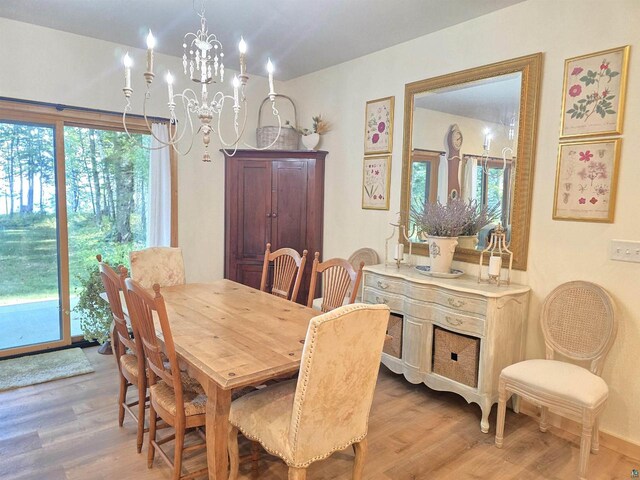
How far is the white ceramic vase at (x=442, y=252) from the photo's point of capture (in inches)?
121

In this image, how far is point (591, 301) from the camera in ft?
8.26

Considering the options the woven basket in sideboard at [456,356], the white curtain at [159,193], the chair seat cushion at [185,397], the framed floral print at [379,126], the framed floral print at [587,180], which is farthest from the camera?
the white curtain at [159,193]

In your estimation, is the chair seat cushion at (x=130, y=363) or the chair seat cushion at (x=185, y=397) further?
the chair seat cushion at (x=130, y=363)

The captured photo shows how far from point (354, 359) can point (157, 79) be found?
3516 mm

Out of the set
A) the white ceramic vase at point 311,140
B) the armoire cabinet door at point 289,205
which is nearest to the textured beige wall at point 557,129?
the white ceramic vase at point 311,140

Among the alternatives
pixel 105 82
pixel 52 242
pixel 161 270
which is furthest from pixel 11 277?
pixel 105 82

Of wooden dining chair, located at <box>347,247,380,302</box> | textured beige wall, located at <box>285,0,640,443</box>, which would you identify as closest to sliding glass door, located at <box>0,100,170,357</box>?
wooden dining chair, located at <box>347,247,380,302</box>

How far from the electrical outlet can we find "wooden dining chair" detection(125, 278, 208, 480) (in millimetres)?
2412

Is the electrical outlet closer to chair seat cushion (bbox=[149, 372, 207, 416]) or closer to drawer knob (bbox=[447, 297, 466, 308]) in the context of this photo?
drawer knob (bbox=[447, 297, 466, 308])

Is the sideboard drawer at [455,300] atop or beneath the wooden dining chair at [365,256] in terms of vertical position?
beneath

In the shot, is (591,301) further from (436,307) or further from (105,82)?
(105,82)

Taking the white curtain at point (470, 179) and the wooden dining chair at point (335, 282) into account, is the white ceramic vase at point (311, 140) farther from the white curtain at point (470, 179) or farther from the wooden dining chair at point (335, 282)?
the wooden dining chair at point (335, 282)

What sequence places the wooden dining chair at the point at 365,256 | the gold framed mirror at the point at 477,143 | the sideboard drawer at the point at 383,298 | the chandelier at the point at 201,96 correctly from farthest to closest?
the wooden dining chair at the point at 365,256 → the sideboard drawer at the point at 383,298 → the gold framed mirror at the point at 477,143 → the chandelier at the point at 201,96

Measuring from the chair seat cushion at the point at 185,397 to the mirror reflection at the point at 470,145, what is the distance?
2170 millimetres
